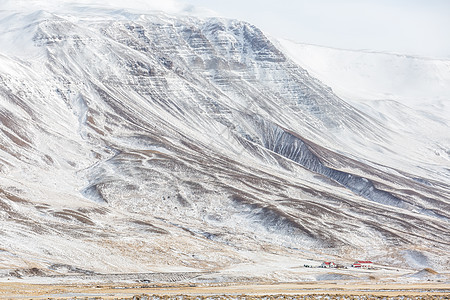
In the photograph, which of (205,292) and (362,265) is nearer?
(205,292)

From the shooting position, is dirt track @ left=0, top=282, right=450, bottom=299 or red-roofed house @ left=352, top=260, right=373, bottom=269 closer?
dirt track @ left=0, top=282, right=450, bottom=299

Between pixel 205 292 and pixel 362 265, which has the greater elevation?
pixel 205 292

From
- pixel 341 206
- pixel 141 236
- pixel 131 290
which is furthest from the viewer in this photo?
pixel 341 206

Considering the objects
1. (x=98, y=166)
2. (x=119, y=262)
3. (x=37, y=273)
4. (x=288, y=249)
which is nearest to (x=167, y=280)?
(x=37, y=273)

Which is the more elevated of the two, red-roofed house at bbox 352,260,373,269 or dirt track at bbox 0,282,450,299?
dirt track at bbox 0,282,450,299

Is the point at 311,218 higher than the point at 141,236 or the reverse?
the reverse

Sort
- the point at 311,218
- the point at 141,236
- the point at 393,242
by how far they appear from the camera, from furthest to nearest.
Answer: the point at 311,218 → the point at 393,242 → the point at 141,236

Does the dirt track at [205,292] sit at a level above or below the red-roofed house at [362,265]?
above

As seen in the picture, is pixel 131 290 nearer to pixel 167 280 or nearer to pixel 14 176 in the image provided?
pixel 167 280

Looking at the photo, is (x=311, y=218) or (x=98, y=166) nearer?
(x=311, y=218)

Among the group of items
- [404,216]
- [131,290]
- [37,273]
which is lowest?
[404,216]
